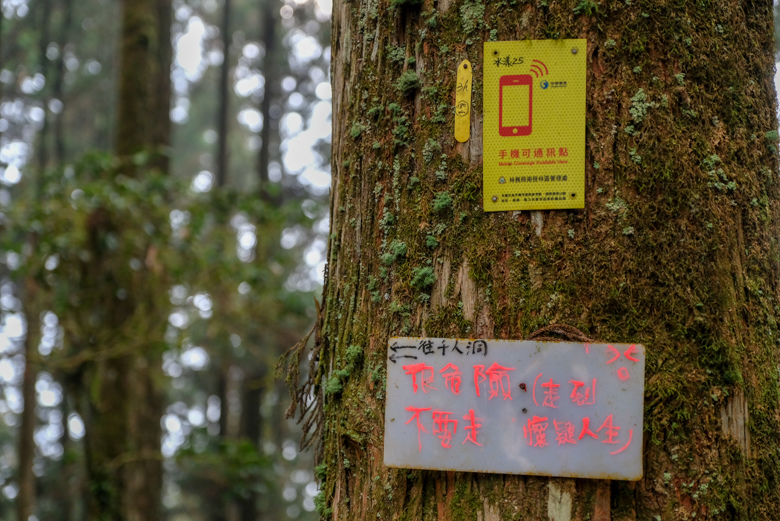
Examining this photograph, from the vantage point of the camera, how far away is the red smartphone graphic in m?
1.17

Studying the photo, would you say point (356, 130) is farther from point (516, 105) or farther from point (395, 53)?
point (516, 105)

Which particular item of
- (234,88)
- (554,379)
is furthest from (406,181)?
(234,88)

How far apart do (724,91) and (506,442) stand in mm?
749

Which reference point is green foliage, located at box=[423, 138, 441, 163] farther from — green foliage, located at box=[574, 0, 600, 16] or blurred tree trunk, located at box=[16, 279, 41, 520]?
blurred tree trunk, located at box=[16, 279, 41, 520]

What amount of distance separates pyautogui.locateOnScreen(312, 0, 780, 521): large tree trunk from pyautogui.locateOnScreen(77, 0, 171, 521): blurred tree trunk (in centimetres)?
408

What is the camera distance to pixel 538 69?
46.0 inches

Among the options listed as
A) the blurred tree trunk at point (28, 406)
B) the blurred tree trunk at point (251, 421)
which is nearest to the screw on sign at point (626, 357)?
the blurred tree trunk at point (28, 406)

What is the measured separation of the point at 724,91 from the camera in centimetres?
118

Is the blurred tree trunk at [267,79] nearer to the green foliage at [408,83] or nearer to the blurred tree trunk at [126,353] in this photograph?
the blurred tree trunk at [126,353]

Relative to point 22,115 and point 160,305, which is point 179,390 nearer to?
point 22,115

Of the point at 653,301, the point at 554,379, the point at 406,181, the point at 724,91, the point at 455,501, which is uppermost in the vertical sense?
the point at 724,91

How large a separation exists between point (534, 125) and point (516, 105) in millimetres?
50

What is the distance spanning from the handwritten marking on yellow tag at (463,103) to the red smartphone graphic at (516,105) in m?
0.06

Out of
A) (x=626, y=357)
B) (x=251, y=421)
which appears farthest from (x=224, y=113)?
(x=626, y=357)
